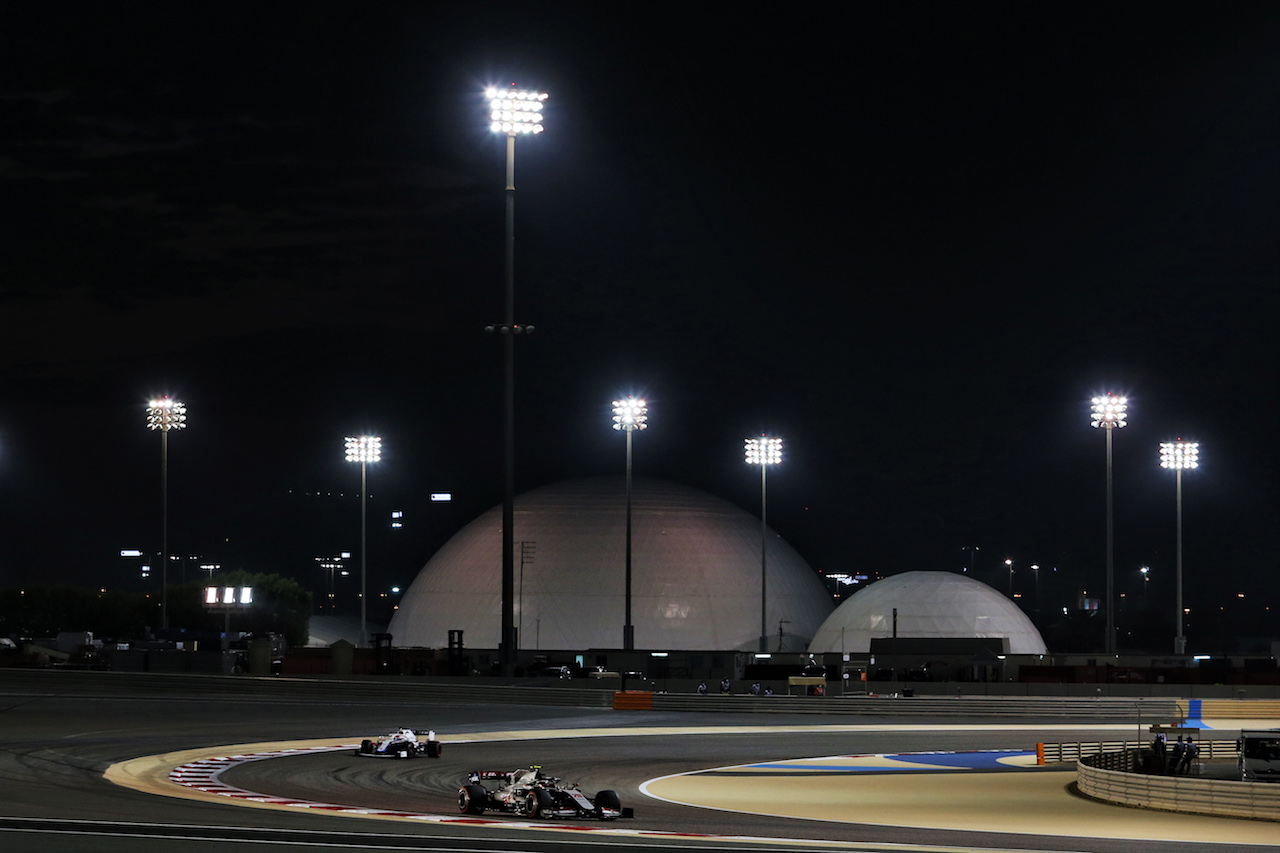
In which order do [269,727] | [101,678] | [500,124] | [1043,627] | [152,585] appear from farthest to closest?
[152,585], [1043,627], [101,678], [500,124], [269,727]

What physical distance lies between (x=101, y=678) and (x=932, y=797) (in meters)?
41.8

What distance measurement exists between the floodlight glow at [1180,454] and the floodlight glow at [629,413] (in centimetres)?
2978

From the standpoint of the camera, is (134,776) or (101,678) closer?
(134,776)

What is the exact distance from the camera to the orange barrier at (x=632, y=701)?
5381 cm

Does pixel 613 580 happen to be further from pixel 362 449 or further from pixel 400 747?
pixel 400 747

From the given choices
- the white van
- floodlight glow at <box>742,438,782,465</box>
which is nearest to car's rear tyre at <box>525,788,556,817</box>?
the white van

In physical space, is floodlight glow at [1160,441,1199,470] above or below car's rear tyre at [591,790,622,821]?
above

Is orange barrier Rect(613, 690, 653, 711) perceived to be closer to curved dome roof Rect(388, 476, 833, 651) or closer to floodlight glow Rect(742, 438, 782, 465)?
floodlight glow Rect(742, 438, 782, 465)

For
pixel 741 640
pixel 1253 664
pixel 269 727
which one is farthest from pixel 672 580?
pixel 269 727

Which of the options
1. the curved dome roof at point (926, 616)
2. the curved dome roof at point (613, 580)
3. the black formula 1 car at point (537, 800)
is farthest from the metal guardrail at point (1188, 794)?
the curved dome roof at point (613, 580)

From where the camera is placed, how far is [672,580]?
100688 millimetres

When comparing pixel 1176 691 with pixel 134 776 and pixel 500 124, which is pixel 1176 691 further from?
pixel 134 776

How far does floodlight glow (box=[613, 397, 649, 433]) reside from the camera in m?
79.3

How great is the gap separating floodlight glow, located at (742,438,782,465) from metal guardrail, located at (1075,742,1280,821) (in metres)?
60.4
